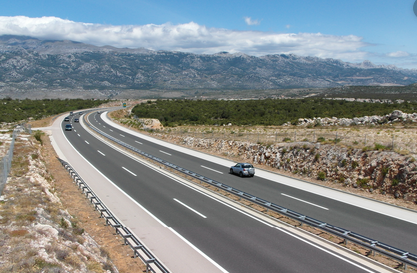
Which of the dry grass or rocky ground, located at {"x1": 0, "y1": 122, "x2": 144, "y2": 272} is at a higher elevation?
rocky ground, located at {"x1": 0, "y1": 122, "x2": 144, "y2": 272}

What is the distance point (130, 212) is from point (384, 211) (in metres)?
13.4

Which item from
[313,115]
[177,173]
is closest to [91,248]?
[177,173]

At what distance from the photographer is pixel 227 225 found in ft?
44.4

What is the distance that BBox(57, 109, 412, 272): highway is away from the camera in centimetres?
1029

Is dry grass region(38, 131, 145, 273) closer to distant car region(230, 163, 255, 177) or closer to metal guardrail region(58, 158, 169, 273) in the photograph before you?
metal guardrail region(58, 158, 169, 273)

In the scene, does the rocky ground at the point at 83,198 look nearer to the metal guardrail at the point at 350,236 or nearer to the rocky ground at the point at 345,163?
the rocky ground at the point at 345,163

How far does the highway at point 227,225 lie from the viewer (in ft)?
33.8

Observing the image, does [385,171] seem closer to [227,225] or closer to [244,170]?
[244,170]

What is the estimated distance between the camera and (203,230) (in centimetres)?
1302

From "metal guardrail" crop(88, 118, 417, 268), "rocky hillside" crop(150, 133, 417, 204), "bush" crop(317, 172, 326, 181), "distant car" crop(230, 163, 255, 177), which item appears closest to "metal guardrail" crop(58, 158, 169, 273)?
"metal guardrail" crop(88, 118, 417, 268)

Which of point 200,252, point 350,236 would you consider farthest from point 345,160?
point 200,252

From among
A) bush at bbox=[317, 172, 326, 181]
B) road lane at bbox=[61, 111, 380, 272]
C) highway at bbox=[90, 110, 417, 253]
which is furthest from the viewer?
bush at bbox=[317, 172, 326, 181]

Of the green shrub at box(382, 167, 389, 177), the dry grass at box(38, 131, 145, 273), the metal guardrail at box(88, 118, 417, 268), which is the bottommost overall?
the dry grass at box(38, 131, 145, 273)

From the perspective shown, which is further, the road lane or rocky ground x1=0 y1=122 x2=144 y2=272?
the road lane
